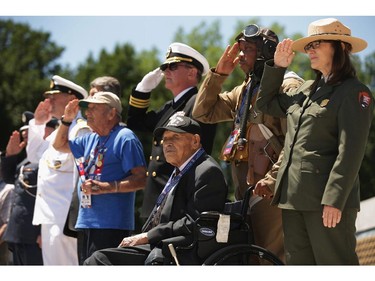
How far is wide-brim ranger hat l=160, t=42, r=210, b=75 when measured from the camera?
8.00m

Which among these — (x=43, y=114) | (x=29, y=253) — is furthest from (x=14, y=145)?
(x=29, y=253)

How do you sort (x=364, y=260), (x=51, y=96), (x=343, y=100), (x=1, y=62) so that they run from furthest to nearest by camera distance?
(x=1, y=62) < (x=364, y=260) < (x=51, y=96) < (x=343, y=100)

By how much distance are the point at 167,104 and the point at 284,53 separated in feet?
7.14

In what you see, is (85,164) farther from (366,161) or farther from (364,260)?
(366,161)

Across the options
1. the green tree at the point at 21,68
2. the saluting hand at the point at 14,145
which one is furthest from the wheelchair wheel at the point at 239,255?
the green tree at the point at 21,68

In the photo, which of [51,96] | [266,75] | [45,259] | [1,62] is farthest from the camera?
[1,62]

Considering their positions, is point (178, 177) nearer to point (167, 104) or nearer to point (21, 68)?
point (167, 104)

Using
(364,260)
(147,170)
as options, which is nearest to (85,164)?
(147,170)

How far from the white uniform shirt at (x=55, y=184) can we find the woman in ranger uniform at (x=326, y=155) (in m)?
3.04

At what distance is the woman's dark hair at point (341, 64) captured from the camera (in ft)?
19.7

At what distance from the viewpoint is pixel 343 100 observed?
5.82m

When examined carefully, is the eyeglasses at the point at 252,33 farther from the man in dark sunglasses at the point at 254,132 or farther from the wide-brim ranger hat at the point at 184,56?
the wide-brim ranger hat at the point at 184,56

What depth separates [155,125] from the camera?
8297 millimetres

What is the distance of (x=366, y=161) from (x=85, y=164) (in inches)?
1124
